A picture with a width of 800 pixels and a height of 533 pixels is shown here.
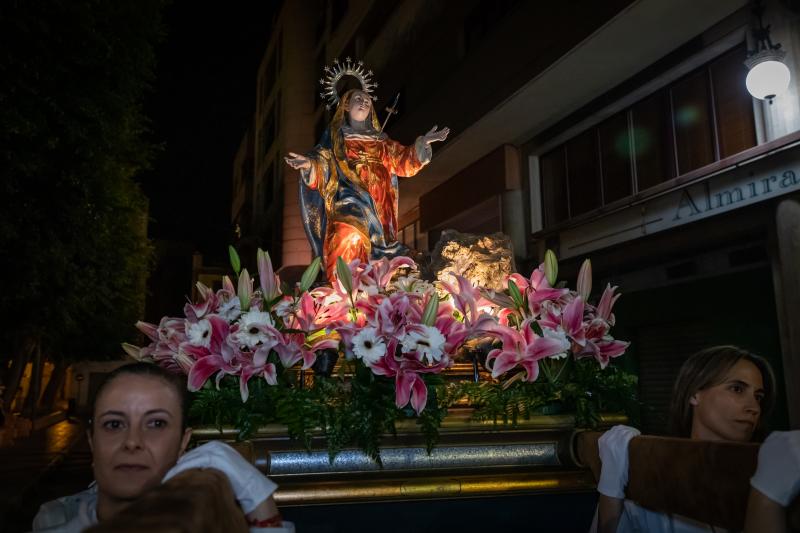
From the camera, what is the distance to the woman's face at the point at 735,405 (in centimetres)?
233

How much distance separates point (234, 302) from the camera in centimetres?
274

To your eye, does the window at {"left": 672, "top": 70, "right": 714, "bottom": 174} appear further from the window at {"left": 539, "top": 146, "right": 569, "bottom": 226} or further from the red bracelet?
the red bracelet

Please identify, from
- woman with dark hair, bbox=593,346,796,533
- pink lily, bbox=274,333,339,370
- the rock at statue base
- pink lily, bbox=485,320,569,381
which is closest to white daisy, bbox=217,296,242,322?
pink lily, bbox=274,333,339,370

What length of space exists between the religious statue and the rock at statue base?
14.4 inches

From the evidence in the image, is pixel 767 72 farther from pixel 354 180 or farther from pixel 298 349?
pixel 298 349

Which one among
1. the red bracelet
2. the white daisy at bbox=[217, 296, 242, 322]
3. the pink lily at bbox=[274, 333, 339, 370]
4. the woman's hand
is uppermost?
the white daisy at bbox=[217, 296, 242, 322]

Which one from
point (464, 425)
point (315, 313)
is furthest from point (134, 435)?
point (464, 425)

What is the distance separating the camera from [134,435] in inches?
72.9

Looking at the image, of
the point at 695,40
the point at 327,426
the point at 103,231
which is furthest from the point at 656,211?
the point at 103,231

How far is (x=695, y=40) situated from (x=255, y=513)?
8636 millimetres

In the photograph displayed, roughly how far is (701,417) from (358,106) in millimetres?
4070

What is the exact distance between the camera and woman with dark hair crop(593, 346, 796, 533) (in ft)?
6.98

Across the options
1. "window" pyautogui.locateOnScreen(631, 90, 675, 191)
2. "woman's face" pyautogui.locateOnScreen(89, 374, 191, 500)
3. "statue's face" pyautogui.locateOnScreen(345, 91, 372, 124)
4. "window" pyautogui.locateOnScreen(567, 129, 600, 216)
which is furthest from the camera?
"window" pyautogui.locateOnScreen(567, 129, 600, 216)

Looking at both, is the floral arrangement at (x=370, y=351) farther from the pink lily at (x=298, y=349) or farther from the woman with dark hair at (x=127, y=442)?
the woman with dark hair at (x=127, y=442)
